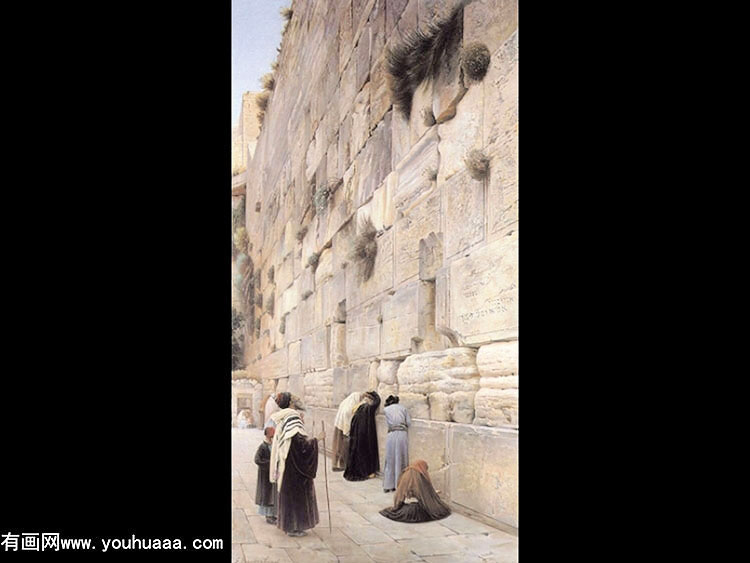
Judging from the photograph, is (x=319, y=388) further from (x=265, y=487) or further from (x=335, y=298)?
(x=265, y=487)

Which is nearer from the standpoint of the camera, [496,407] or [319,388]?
[496,407]

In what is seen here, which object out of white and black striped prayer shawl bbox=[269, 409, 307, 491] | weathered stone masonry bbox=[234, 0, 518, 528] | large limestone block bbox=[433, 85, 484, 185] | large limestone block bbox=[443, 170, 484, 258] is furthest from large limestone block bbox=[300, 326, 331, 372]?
large limestone block bbox=[433, 85, 484, 185]

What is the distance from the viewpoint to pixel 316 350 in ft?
14.2

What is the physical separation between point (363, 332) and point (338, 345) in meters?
0.18

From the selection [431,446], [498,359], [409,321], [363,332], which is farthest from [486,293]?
[363,332]

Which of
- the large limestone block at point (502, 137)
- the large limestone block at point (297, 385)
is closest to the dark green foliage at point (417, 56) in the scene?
the large limestone block at point (502, 137)

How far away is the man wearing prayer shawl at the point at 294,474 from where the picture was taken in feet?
12.1

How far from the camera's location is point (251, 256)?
4.07 metres

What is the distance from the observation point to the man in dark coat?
3709 millimetres
